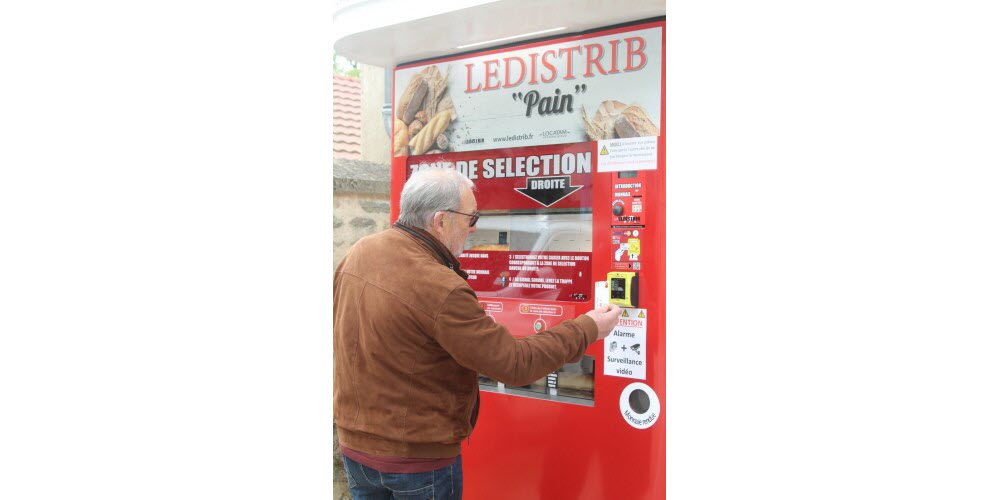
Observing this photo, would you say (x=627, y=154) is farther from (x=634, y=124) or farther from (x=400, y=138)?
(x=400, y=138)

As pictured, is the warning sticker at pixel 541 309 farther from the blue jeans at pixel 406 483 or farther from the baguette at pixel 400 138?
the baguette at pixel 400 138

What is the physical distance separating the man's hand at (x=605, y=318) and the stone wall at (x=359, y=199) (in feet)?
4.25

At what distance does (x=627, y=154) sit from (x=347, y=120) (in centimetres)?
195

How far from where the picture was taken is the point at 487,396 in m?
2.43

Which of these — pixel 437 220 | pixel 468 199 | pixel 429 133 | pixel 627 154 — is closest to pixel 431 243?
pixel 437 220

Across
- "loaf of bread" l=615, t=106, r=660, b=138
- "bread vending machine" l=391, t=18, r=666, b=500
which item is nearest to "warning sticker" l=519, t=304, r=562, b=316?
"bread vending machine" l=391, t=18, r=666, b=500

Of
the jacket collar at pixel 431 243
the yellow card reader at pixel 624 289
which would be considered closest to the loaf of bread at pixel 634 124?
the yellow card reader at pixel 624 289

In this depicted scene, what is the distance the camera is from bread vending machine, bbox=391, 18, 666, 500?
2.05 metres

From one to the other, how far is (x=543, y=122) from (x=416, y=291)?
0.80m

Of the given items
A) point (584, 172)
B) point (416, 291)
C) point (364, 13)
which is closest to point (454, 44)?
point (364, 13)

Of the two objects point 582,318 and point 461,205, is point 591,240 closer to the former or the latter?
Answer: point 582,318

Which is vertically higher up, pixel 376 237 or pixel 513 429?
pixel 376 237

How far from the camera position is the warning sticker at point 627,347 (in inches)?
81.1

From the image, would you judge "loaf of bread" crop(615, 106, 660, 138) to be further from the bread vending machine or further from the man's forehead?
the man's forehead
